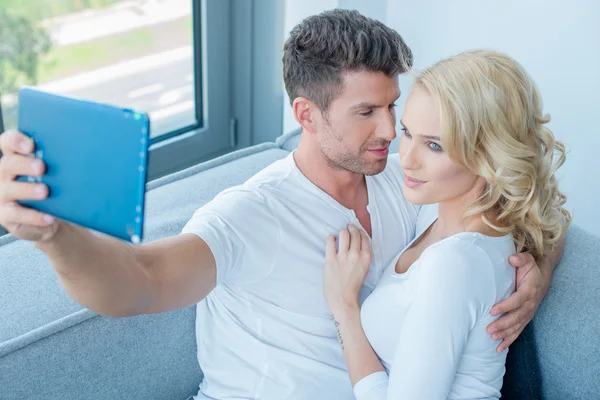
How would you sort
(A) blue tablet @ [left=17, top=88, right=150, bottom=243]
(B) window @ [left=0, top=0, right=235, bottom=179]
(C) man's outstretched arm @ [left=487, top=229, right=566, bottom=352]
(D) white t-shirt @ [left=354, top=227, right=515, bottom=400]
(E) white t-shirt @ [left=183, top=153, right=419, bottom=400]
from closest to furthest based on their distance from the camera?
(A) blue tablet @ [left=17, top=88, right=150, bottom=243] → (D) white t-shirt @ [left=354, top=227, right=515, bottom=400] → (C) man's outstretched arm @ [left=487, top=229, right=566, bottom=352] → (E) white t-shirt @ [left=183, top=153, right=419, bottom=400] → (B) window @ [left=0, top=0, right=235, bottom=179]

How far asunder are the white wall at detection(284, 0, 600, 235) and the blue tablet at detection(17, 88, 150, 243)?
1.48 m

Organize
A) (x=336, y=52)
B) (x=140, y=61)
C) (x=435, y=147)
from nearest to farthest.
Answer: (x=435, y=147)
(x=336, y=52)
(x=140, y=61)

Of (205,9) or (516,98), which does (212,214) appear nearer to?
(516,98)

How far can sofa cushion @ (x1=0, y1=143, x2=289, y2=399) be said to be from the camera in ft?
4.69

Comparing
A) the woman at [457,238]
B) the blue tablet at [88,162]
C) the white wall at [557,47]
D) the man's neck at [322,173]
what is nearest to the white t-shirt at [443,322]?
the woman at [457,238]

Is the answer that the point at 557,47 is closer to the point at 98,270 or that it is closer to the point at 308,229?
the point at 308,229

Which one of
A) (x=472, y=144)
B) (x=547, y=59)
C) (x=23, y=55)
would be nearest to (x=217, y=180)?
(x=23, y=55)

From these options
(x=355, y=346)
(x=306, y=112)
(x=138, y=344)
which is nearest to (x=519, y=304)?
(x=355, y=346)

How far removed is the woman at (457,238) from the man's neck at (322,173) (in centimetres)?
18

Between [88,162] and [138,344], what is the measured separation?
0.70m

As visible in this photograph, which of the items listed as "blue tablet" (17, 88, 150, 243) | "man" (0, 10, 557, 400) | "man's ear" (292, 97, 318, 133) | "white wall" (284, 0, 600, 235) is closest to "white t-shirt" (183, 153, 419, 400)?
"man" (0, 10, 557, 400)

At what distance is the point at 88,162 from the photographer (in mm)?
970

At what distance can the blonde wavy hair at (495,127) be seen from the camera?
130cm

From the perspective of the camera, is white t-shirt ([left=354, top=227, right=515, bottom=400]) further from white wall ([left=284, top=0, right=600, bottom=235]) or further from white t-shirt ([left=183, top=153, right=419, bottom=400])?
white wall ([left=284, top=0, right=600, bottom=235])
